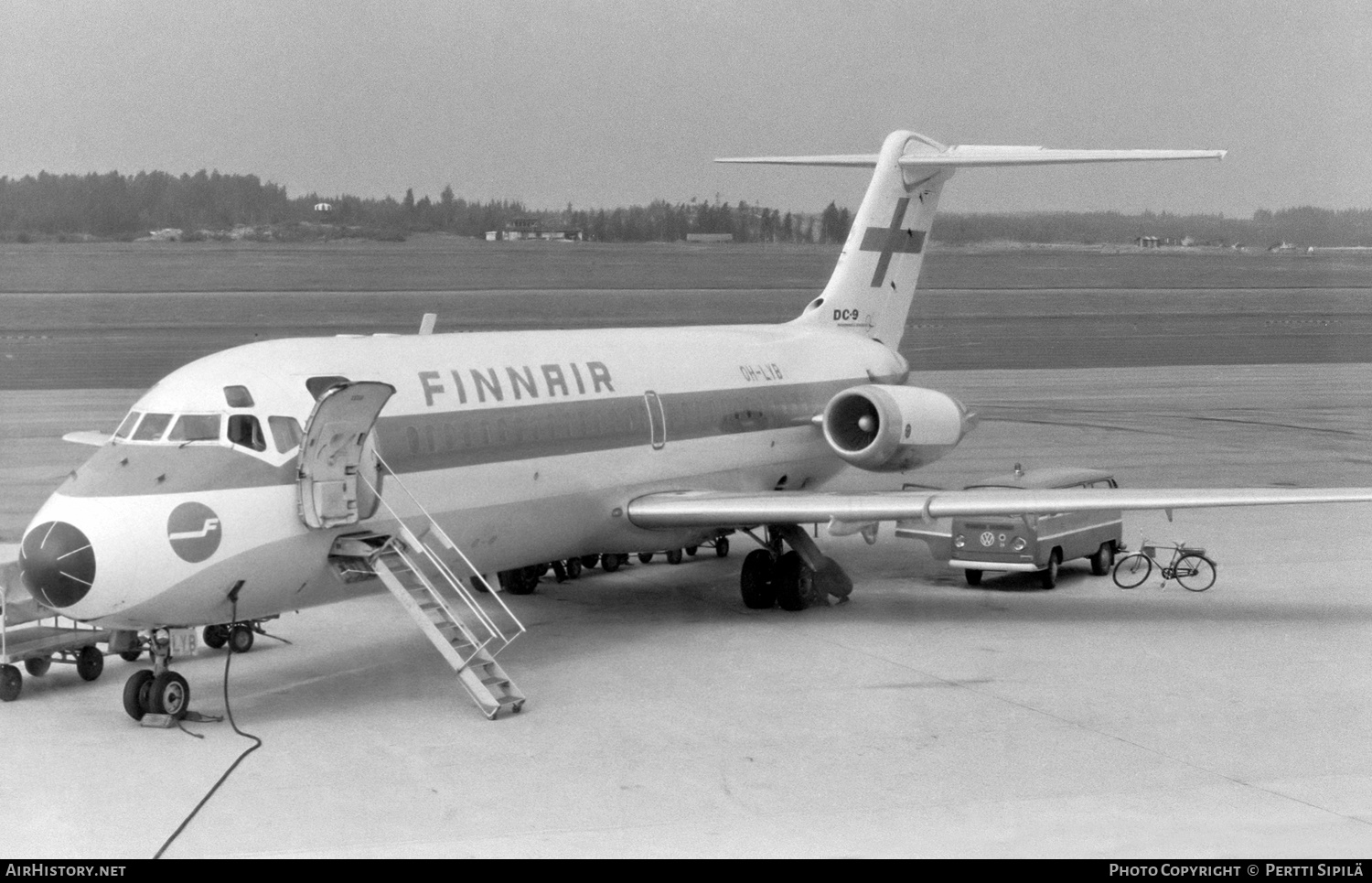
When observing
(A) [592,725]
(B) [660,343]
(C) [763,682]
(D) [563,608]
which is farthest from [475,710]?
(B) [660,343]

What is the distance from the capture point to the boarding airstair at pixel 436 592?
14.4 metres

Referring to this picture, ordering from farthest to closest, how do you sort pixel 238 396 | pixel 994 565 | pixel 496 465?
pixel 994 565 < pixel 496 465 < pixel 238 396

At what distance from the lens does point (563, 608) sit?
19.7 meters

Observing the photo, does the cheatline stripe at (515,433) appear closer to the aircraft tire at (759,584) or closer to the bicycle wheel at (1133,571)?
the aircraft tire at (759,584)

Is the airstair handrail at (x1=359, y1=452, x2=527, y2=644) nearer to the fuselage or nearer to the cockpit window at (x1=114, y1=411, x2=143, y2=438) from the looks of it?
the fuselage

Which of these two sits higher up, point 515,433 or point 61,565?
point 515,433

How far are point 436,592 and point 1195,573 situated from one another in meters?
10.8

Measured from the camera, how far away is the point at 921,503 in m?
17.7

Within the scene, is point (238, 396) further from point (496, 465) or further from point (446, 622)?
point (496, 465)

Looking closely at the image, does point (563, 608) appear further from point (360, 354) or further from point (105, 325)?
point (105, 325)

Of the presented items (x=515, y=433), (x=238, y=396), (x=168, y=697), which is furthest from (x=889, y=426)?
(x=168, y=697)

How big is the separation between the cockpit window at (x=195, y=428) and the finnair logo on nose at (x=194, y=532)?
76 centimetres

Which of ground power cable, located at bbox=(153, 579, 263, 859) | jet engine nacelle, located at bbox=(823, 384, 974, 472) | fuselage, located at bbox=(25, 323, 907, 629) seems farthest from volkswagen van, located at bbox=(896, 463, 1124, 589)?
ground power cable, located at bbox=(153, 579, 263, 859)
